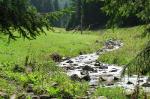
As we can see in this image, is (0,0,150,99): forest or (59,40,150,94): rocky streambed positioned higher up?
(0,0,150,99): forest

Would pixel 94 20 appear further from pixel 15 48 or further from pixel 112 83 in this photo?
pixel 112 83

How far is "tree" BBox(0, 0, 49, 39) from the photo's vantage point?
1220 cm

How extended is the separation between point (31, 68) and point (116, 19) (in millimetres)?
12720

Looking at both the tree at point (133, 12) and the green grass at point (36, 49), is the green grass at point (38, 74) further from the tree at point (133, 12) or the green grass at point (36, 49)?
the tree at point (133, 12)

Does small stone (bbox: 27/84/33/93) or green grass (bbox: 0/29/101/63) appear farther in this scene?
green grass (bbox: 0/29/101/63)

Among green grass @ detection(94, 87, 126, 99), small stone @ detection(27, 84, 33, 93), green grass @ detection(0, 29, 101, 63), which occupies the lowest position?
green grass @ detection(0, 29, 101, 63)

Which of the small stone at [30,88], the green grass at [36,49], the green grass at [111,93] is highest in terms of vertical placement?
the small stone at [30,88]

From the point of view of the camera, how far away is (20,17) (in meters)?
12.5

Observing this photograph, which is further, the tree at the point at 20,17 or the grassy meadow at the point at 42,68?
the grassy meadow at the point at 42,68

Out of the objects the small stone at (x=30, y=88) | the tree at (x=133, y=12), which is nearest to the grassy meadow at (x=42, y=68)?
the small stone at (x=30, y=88)

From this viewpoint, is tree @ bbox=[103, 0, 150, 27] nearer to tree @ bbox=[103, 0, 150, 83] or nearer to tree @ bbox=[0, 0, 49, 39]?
tree @ bbox=[103, 0, 150, 83]

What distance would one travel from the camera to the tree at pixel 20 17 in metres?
12.2

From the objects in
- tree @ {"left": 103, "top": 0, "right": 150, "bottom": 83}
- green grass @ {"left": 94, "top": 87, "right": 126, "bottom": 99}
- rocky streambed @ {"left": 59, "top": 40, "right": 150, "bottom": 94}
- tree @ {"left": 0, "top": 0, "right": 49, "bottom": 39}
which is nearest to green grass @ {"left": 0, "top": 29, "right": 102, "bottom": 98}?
green grass @ {"left": 94, "top": 87, "right": 126, "bottom": 99}

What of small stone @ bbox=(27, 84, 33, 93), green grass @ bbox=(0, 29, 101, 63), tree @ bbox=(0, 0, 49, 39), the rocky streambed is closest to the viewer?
tree @ bbox=(0, 0, 49, 39)
